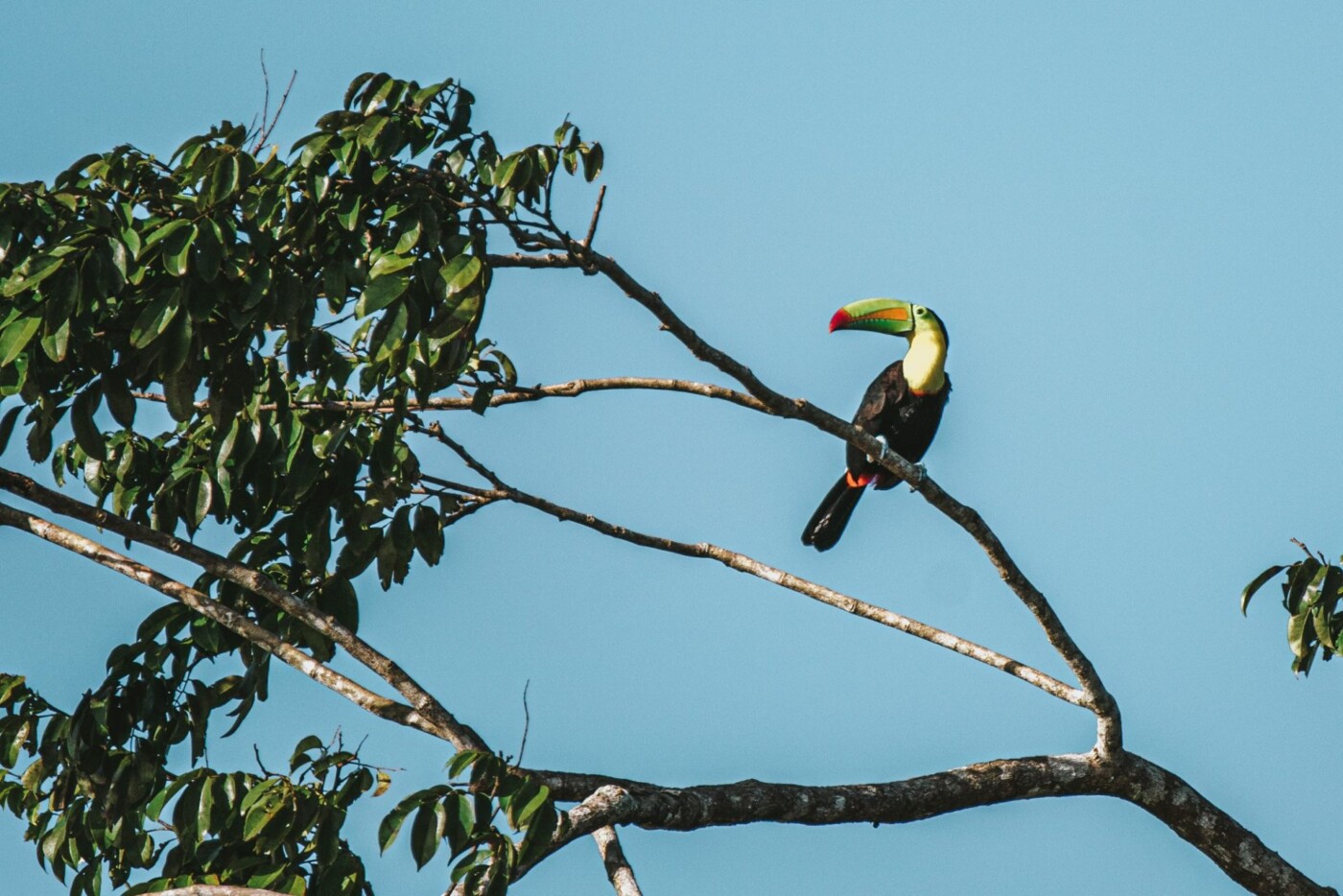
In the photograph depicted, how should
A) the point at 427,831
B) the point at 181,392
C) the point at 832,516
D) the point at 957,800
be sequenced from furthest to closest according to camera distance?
the point at 832,516 < the point at 957,800 < the point at 181,392 < the point at 427,831

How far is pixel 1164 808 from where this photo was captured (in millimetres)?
4699

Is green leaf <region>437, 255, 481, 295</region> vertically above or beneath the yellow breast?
beneath

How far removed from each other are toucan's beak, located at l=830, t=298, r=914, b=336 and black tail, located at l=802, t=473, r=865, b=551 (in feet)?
3.61

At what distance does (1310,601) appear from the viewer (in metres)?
4.27

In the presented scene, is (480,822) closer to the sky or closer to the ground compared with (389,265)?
closer to the ground

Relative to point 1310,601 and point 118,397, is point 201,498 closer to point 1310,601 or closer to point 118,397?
point 118,397

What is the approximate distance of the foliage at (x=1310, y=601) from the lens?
4211 millimetres

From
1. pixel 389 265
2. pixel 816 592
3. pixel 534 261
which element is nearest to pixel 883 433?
pixel 816 592

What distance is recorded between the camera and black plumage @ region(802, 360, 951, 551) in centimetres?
676

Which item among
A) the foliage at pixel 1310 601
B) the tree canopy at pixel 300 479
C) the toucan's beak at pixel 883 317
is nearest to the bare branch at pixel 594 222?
the tree canopy at pixel 300 479

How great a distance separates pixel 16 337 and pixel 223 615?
0.96 metres

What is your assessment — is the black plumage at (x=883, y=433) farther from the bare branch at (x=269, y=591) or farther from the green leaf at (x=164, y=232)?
the green leaf at (x=164, y=232)

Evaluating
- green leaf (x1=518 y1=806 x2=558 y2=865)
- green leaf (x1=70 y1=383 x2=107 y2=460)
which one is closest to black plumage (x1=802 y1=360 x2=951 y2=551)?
green leaf (x1=70 y1=383 x2=107 y2=460)

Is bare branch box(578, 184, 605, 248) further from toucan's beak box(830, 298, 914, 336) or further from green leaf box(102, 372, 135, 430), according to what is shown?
toucan's beak box(830, 298, 914, 336)
